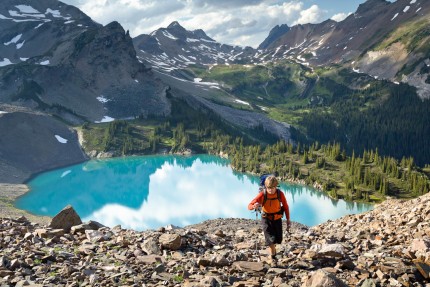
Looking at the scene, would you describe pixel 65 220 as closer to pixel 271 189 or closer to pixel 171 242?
pixel 171 242

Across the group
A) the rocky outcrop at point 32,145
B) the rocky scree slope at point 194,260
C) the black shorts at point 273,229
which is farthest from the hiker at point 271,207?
the rocky outcrop at point 32,145

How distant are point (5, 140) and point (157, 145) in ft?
213

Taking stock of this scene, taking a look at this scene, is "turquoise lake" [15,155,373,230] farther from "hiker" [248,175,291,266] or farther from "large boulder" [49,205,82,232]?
"hiker" [248,175,291,266]

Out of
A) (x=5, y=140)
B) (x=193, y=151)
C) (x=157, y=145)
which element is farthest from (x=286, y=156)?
(x=5, y=140)

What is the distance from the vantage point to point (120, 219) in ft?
281

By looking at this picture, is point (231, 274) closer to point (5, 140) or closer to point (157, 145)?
point (5, 140)

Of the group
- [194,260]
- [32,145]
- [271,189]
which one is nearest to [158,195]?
[32,145]

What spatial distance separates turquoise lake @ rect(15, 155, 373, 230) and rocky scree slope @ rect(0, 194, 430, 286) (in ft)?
201

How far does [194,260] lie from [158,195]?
3833 inches

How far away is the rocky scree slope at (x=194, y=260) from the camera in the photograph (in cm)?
1266

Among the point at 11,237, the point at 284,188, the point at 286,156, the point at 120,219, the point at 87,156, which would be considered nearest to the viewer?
the point at 11,237

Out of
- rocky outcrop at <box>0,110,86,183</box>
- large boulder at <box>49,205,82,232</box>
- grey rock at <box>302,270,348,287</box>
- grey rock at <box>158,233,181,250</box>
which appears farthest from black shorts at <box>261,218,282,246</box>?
rocky outcrop at <box>0,110,86,183</box>

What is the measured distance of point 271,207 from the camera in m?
15.6

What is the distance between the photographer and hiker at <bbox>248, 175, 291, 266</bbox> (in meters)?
15.4
